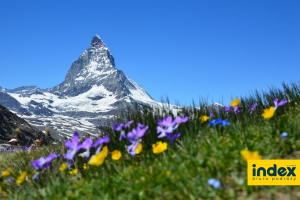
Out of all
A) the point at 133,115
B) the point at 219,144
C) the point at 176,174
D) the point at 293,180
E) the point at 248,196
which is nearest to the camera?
the point at 248,196

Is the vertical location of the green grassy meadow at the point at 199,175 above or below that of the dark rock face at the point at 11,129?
below

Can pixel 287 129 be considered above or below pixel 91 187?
above

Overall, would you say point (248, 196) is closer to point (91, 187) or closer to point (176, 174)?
point (176, 174)

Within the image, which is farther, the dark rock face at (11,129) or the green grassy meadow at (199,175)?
the dark rock face at (11,129)

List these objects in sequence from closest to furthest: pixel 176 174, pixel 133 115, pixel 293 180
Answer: pixel 293 180 → pixel 176 174 → pixel 133 115

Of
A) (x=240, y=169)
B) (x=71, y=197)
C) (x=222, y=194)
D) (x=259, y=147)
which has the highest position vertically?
(x=259, y=147)

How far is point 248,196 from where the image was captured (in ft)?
7.57

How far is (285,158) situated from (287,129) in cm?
56

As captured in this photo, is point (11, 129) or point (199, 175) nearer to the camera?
point (199, 175)

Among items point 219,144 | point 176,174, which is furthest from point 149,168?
point 219,144

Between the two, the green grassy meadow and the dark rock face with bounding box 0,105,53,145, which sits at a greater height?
the dark rock face with bounding box 0,105,53,145

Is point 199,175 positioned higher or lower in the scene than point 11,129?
lower

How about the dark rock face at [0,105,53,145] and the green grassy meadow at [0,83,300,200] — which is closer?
the green grassy meadow at [0,83,300,200]

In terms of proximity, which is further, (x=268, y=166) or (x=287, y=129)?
(x=287, y=129)
